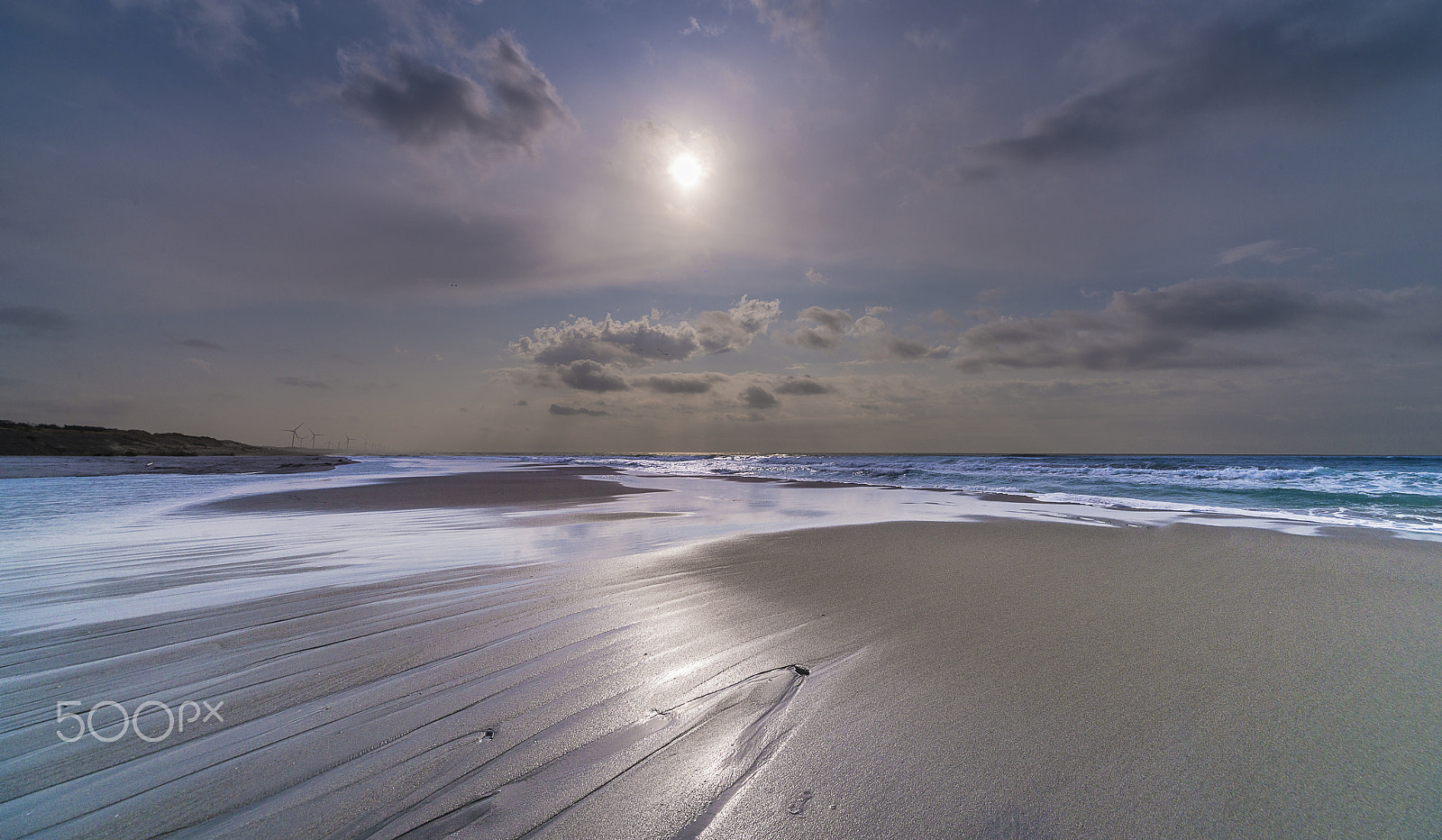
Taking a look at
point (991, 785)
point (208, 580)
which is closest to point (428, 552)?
point (208, 580)

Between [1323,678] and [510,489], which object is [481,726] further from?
[510,489]

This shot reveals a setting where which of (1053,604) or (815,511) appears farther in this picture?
(815,511)

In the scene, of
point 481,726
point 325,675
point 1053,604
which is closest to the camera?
point 481,726

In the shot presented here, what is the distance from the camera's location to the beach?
207cm

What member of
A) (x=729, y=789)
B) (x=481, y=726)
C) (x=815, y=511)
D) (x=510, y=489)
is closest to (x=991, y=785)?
(x=729, y=789)

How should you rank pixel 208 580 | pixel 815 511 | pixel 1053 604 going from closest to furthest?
pixel 1053 604, pixel 208 580, pixel 815 511

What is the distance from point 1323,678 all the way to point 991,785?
281cm

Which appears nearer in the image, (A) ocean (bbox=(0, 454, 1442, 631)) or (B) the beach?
(B) the beach

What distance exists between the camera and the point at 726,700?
297cm

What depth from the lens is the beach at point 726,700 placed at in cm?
207

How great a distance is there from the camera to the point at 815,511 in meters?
12.5

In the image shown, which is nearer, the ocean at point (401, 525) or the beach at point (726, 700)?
the beach at point (726, 700)

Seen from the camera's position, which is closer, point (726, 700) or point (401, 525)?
point (726, 700)

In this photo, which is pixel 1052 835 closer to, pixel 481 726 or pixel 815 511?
pixel 481 726
